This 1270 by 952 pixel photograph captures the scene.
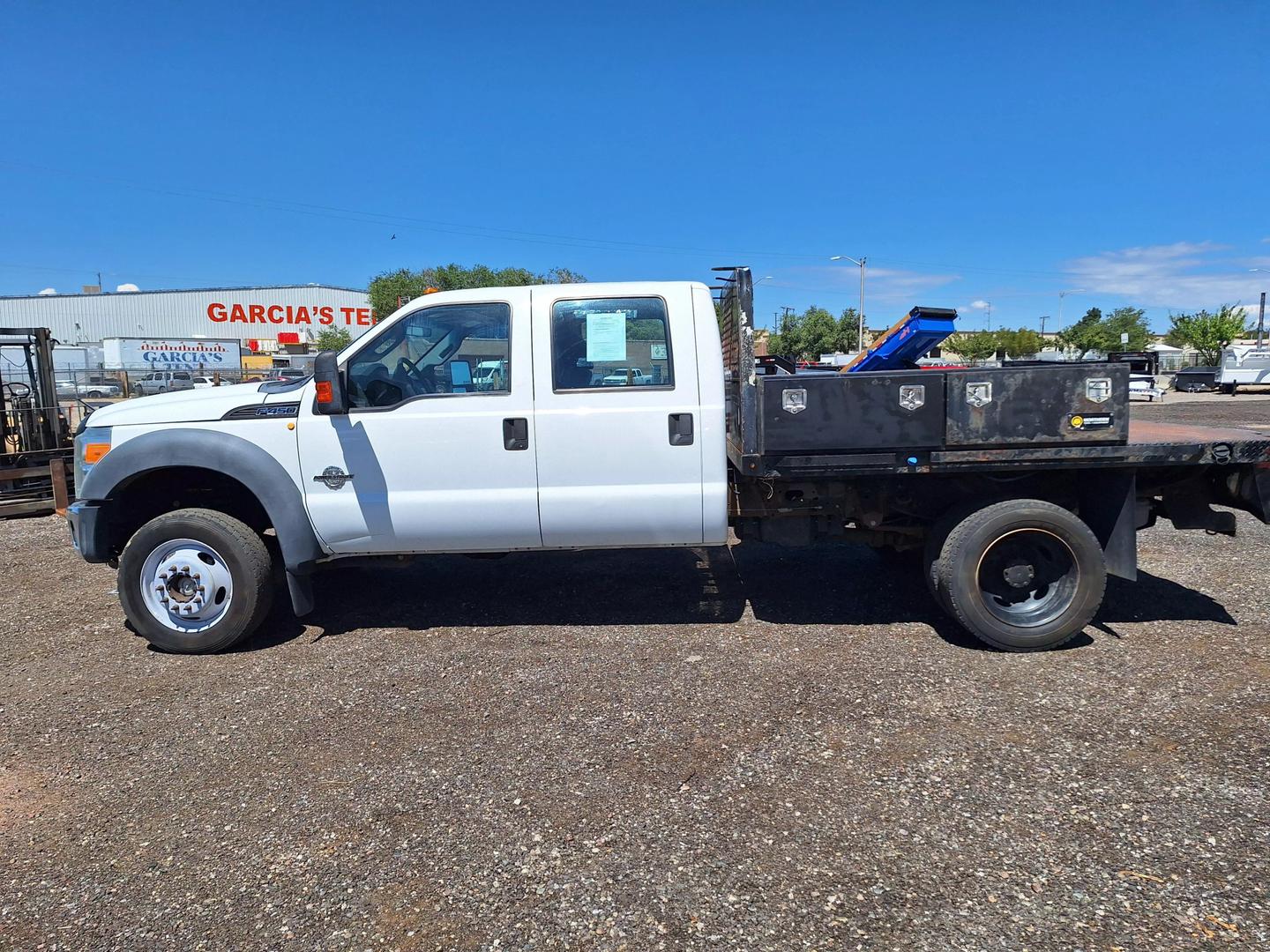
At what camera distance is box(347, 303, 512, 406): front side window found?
194 inches

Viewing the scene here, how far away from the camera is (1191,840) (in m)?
3.06

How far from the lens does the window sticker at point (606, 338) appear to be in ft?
16.1

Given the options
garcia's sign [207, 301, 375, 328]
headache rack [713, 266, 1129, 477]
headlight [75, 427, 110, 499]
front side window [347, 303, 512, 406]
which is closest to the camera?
headache rack [713, 266, 1129, 477]

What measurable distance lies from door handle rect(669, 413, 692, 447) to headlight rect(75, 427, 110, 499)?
3.30 meters

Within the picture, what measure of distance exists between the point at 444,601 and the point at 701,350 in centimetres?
264

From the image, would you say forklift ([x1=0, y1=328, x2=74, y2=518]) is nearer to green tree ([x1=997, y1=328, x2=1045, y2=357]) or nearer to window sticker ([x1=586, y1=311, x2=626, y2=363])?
window sticker ([x1=586, y1=311, x2=626, y2=363])

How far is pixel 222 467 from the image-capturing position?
16.1 ft

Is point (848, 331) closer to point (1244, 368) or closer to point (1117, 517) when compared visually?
point (1244, 368)

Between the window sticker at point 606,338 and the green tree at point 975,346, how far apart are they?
59.2 meters

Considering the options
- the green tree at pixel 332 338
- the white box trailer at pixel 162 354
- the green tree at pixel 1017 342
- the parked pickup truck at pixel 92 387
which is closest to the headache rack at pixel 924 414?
the parked pickup truck at pixel 92 387

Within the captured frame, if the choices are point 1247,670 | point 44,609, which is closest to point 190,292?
point 44,609

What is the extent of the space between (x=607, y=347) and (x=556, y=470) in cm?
76

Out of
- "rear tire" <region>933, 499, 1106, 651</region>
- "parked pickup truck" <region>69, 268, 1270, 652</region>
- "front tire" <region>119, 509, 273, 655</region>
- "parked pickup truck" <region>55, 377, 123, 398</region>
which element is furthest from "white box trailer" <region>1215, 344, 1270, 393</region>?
"parked pickup truck" <region>55, 377, 123, 398</region>

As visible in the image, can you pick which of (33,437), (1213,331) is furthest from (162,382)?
(1213,331)
